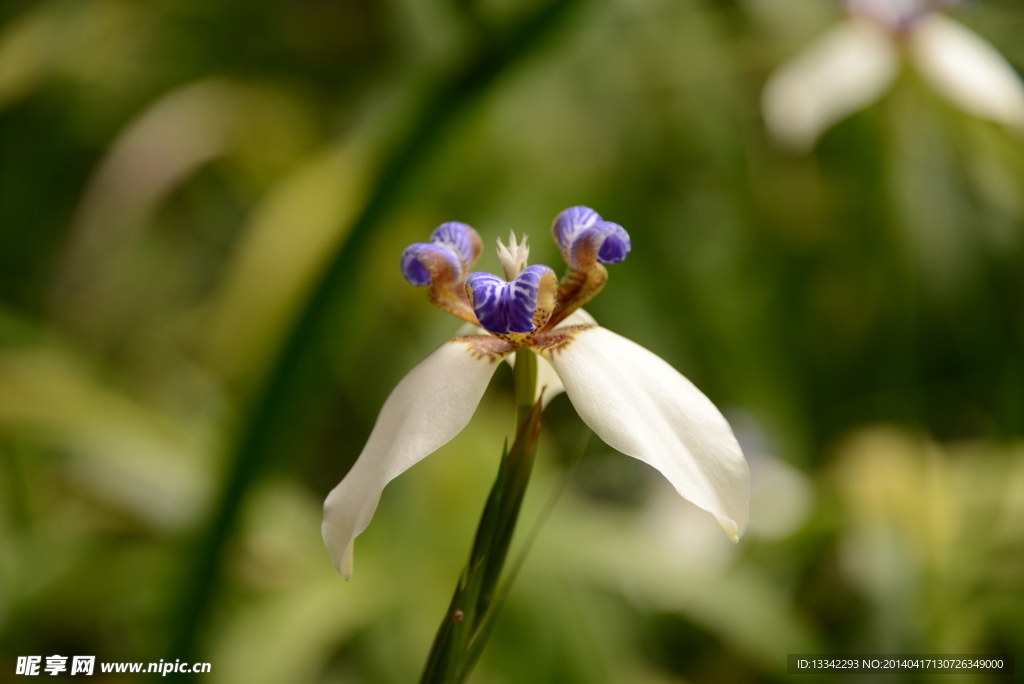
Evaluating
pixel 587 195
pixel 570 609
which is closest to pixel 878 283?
pixel 587 195

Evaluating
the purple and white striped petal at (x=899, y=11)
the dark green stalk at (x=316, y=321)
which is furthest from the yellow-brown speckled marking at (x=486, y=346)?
the purple and white striped petal at (x=899, y=11)

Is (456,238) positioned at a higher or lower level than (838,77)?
lower

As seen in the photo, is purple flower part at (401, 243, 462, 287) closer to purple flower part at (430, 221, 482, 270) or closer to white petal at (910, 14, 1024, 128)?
purple flower part at (430, 221, 482, 270)

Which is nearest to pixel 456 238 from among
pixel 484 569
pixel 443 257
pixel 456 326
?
pixel 443 257

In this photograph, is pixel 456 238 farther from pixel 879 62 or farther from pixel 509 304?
pixel 879 62

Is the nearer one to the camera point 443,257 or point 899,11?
point 443,257

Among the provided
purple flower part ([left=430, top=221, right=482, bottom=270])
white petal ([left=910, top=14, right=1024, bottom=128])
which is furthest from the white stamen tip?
white petal ([left=910, top=14, right=1024, bottom=128])

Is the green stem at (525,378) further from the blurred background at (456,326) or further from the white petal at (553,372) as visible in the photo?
the blurred background at (456,326)

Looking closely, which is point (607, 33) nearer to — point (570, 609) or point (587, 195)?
point (587, 195)
